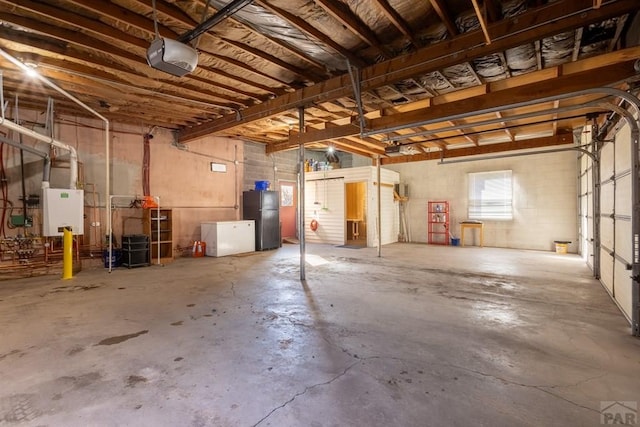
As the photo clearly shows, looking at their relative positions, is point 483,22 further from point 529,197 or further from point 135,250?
point 529,197

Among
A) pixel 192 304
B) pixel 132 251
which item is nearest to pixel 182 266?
pixel 132 251

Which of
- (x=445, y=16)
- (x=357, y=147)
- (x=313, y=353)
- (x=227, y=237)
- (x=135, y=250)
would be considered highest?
(x=445, y=16)

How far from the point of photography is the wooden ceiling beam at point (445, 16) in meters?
2.62

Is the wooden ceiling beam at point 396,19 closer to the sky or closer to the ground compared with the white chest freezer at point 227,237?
closer to the sky

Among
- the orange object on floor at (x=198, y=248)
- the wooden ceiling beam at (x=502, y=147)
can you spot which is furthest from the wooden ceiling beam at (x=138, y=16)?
the wooden ceiling beam at (x=502, y=147)

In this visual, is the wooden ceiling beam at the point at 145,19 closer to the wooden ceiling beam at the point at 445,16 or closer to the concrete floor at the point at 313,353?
the wooden ceiling beam at the point at 445,16

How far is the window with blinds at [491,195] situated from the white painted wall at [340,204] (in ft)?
8.32

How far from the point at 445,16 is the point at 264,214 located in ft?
22.1

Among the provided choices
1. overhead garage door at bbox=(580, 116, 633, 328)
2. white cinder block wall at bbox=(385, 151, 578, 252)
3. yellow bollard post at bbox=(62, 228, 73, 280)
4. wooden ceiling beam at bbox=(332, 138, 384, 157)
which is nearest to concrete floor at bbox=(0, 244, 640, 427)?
overhead garage door at bbox=(580, 116, 633, 328)

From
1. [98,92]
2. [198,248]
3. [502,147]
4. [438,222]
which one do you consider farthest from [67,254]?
[438,222]

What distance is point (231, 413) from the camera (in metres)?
1.76

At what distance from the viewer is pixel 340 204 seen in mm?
9758

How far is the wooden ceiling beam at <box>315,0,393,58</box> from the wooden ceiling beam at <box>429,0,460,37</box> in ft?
2.26

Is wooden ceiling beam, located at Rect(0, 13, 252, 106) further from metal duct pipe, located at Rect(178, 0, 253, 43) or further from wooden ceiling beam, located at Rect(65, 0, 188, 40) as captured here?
metal duct pipe, located at Rect(178, 0, 253, 43)
